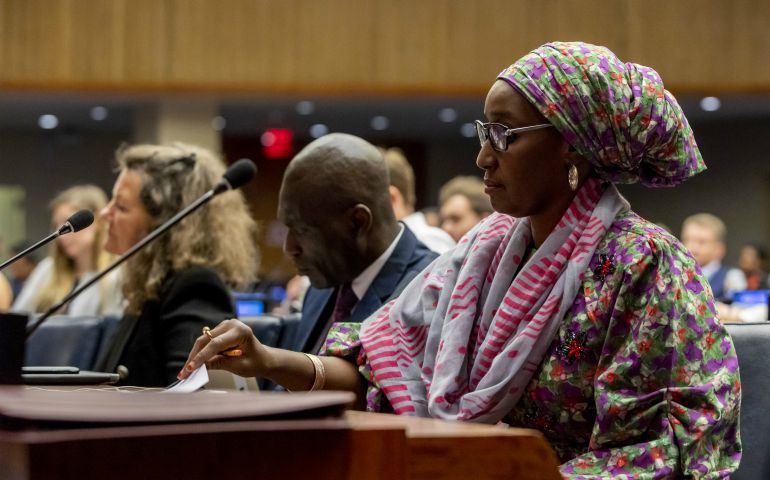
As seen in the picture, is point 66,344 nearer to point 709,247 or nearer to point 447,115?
point 709,247

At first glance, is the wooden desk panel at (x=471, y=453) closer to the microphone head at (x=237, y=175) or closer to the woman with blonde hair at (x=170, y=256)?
the microphone head at (x=237, y=175)

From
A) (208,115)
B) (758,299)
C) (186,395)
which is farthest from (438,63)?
(186,395)

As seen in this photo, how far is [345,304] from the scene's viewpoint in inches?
120

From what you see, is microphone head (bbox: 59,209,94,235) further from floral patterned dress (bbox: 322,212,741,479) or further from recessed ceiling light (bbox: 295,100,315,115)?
recessed ceiling light (bbox: 295,100,315,115)

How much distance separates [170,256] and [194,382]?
177 centimetres

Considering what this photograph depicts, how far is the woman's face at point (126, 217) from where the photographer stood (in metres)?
3.51

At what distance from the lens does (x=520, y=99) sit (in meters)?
1.90

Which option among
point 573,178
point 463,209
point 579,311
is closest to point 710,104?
point 463,209

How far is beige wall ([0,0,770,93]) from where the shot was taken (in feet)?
32.5

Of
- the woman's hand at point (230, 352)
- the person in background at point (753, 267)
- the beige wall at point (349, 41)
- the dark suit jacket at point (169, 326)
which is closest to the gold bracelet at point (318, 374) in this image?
the woman's hand at point (230, 352)

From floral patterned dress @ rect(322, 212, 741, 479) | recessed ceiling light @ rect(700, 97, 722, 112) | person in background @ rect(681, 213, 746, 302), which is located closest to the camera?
floral patterned dress @ rect(322, 212, 741, 479)

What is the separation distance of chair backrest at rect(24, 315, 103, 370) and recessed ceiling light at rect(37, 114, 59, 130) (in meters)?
10.4

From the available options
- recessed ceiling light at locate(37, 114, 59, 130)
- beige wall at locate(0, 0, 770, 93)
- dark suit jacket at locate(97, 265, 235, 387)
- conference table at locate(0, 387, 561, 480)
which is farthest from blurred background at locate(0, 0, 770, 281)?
conference table at locate(0, 387, 561, 480)

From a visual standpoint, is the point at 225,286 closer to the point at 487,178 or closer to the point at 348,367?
the point at 348,367
